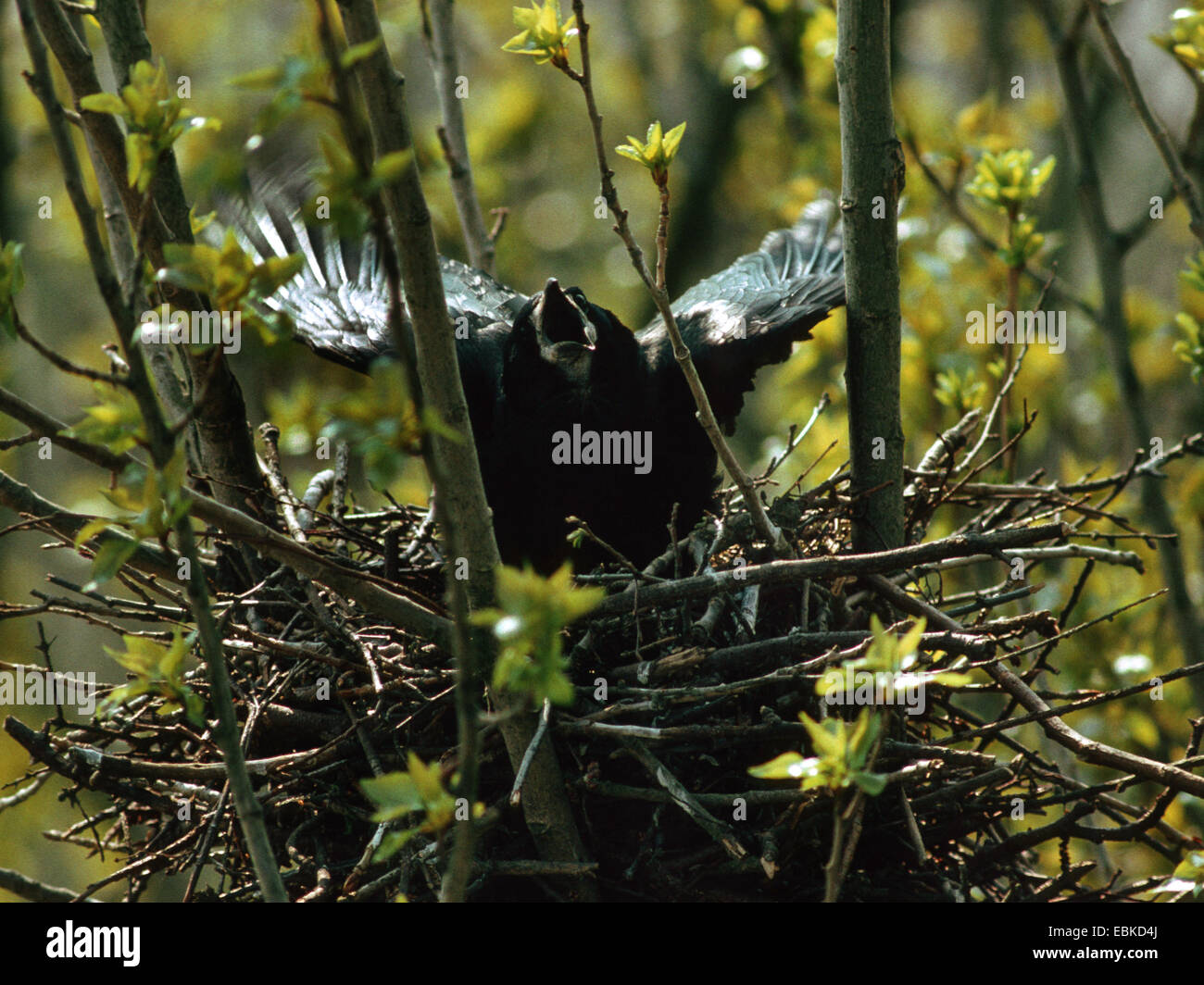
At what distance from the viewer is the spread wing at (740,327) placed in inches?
175

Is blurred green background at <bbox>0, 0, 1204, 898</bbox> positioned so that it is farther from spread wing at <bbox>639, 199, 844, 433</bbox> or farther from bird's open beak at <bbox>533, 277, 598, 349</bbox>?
bird's open beak at <bbox>533, 277, 598, 349</bbox>

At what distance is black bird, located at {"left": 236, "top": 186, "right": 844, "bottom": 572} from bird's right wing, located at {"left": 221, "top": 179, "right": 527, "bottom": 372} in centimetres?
1

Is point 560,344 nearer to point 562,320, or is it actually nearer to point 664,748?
point 562,320

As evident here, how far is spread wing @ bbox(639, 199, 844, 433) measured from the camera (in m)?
4.45

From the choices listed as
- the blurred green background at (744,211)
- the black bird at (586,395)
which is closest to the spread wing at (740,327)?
the black bird at (586,395)

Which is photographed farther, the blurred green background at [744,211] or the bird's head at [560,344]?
the blurred green background at [744,211]

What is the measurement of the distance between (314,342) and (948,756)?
2843mm

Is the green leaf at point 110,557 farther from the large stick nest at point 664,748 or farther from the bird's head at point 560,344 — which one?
the bird's head at point 560,344

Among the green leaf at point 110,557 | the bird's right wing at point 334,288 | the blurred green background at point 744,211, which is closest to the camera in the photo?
the green leaf at point 110,557

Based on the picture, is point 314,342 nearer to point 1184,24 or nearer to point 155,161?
point 155,161

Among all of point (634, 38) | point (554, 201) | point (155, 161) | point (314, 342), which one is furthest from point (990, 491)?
point (554, 201)

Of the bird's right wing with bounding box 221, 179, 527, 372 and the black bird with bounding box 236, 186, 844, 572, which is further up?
the bird's right wing with bounding box 221, 179, 527, 372

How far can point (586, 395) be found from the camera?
4.35 metres

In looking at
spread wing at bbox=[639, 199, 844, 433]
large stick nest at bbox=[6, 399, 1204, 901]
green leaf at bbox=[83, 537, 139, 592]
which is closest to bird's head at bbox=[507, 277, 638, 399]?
spread wing at bbox=[639, 199, 844, 433]
